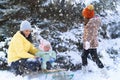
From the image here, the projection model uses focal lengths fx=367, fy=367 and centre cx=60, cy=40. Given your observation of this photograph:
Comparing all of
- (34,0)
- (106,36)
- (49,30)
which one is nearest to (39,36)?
(49,30)

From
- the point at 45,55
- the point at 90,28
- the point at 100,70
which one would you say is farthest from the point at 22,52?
the point at 100,70

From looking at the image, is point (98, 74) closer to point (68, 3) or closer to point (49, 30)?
point (49, 30)

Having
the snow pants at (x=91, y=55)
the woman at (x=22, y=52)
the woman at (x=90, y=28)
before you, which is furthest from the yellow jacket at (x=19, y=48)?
the snow pants at (x=91, y=55)

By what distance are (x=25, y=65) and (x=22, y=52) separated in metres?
0.32

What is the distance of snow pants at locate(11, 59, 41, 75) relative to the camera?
791cm

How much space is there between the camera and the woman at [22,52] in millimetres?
7811

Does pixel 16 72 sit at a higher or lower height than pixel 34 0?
lower

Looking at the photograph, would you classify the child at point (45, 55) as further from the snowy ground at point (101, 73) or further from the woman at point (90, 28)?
the woman at point (90, 28)

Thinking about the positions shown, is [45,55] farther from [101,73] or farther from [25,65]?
[101,73]

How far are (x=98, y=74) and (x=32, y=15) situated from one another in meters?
2.75

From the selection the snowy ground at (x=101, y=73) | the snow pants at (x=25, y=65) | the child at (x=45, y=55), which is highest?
the child at (x=45, y=55)

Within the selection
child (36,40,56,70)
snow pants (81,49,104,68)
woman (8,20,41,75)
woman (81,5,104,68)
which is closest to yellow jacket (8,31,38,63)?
woman (8,20,41,75)

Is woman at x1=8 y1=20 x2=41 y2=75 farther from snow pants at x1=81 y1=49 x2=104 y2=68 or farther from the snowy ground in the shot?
snow pants at x1=81 y1=49 x2=104 y2=68

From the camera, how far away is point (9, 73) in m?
8.80
